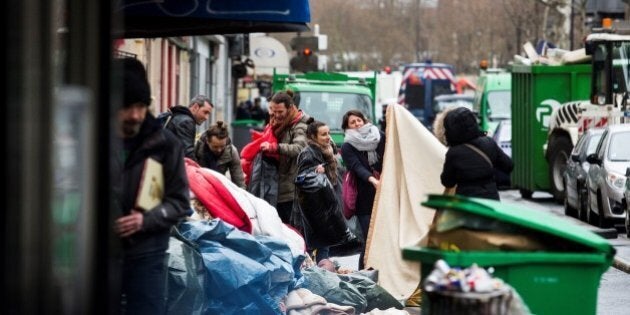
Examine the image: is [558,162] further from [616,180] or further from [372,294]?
[372,294]

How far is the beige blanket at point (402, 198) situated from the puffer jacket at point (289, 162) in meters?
1.07

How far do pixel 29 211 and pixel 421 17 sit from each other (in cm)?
11431

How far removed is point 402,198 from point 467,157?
1.54 metres

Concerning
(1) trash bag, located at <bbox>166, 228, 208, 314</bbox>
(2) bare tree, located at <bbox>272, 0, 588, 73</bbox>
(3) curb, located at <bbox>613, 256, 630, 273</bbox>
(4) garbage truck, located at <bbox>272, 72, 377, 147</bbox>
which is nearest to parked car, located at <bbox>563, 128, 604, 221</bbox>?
(4) garbage truck, located at <bbox>272, 72, 377, 147</bbox>

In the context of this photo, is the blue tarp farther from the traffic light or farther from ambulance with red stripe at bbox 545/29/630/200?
the traffic light

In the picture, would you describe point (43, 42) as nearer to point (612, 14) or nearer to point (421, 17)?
point (612, 14)

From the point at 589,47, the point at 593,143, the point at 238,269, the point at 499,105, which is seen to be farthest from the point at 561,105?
the point at 238,269

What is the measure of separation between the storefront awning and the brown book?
3.18 metres

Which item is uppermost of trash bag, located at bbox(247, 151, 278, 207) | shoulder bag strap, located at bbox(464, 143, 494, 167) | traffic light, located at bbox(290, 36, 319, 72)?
traffic light, located at bbox(290, 36, 319, 72)

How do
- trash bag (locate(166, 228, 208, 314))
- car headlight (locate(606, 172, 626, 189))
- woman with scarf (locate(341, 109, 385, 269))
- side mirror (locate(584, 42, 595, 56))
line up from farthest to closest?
side mirror (locate(584, 42, 595, 56)) < car headlight (locate(606, 172, 626, 189)) < woman with scarf (locate(341, 109, 385, 269)) < trash bag (locate(166, 228, 208, 314))

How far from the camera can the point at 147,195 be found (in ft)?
18.5

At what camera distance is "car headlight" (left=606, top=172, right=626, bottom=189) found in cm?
2045

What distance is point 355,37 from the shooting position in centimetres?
11806

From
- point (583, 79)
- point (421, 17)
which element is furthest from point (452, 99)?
point (421, 17)
